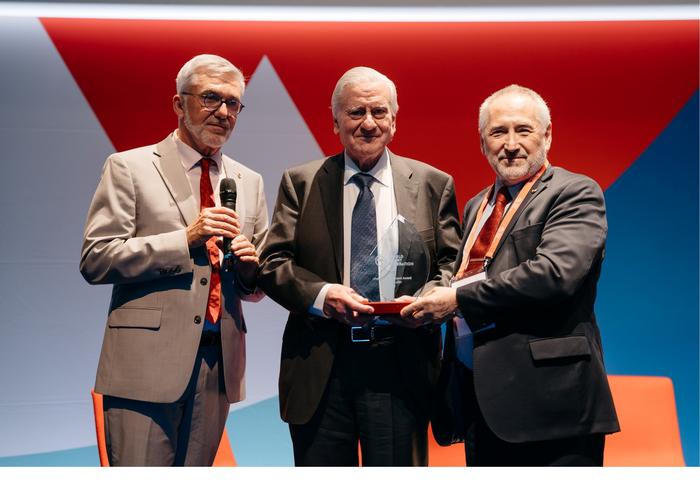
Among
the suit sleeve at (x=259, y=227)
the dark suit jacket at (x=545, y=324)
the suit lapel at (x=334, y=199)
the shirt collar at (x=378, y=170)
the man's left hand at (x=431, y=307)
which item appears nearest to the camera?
the dark suit jacket at (x=545, y=324)

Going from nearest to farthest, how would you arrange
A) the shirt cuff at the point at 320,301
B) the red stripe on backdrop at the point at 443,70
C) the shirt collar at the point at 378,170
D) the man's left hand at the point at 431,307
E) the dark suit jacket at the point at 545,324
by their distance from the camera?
1. the dark suit jacket at the point at 545,324
2. the man's left hand at the point at 431,307
3. the shirt cuff at the point at 320,301
4. the shirt collar at the point at 378,170
5. the red stripe on backdrop at the point at 443,70

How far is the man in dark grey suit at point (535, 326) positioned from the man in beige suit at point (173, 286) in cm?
71

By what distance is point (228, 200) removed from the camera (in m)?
2.52

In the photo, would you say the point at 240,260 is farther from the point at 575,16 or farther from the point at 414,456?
the point at 575,16

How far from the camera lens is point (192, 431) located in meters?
2.52

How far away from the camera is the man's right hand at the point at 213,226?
243cm

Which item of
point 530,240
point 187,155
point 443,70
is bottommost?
point 530,240

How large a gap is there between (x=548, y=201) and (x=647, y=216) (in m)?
2.36

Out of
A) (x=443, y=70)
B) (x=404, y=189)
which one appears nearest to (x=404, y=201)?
(x=404, y=189)

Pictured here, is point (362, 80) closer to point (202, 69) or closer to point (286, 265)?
point (202, 69)

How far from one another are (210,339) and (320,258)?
0.48 metres

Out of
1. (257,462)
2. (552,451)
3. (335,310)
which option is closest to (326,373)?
(335,310)

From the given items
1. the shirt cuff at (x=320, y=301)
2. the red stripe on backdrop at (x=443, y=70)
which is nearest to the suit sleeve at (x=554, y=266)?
the shirt cuff at (x=320, y=301)

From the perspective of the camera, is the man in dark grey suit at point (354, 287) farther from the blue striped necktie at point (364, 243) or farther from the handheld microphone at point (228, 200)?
the handheld microphone at point (228, 200)
